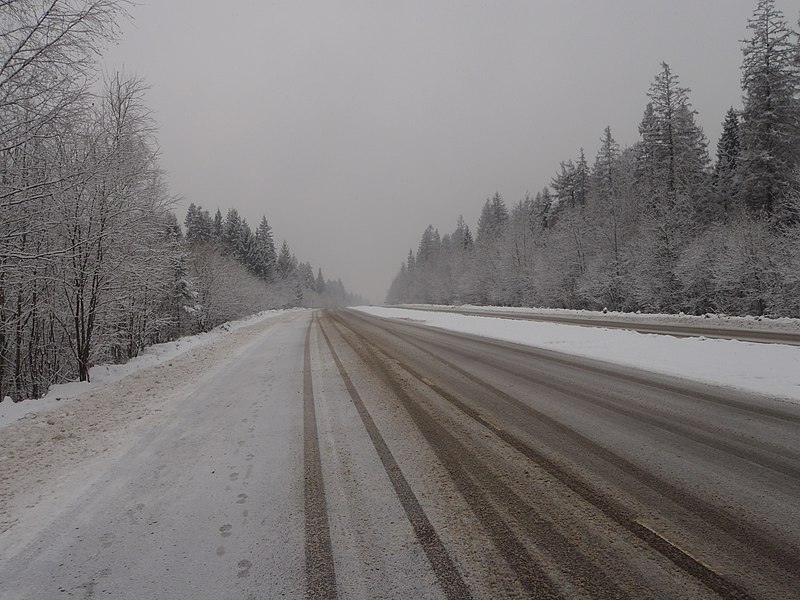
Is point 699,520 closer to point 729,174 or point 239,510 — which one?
point 239,510

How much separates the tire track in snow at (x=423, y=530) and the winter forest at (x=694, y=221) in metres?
24.8

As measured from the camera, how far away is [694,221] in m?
28.1

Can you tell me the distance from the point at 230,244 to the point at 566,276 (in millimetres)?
50457

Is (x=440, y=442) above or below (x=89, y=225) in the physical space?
below

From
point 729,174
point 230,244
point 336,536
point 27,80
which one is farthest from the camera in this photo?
point 230,244

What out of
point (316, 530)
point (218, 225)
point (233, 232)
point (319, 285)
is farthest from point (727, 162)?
point (319, 285)

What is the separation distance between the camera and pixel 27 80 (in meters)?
5.02

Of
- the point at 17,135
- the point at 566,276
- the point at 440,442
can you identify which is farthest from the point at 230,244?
the point at 440,442

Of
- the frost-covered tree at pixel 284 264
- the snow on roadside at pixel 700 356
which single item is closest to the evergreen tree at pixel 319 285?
the frost-covered tree at pixel 284 264

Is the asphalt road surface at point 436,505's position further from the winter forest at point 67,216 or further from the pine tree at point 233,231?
the pine tree at point 233,231

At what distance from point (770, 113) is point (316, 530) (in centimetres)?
3904

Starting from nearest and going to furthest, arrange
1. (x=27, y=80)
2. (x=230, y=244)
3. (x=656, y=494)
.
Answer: (x=656, y=494), (x=27, y=80), (x=230, y=244)

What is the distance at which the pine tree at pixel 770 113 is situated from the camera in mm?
26641

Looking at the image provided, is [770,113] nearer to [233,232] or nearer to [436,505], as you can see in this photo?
[436,505]
